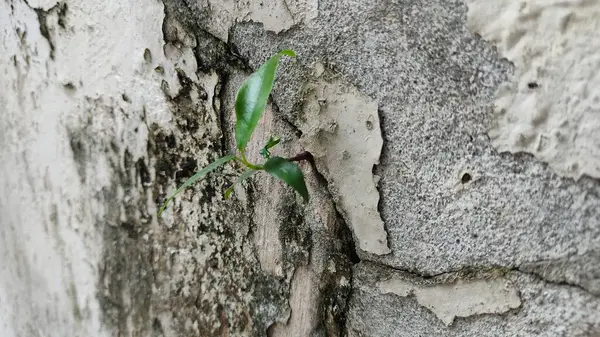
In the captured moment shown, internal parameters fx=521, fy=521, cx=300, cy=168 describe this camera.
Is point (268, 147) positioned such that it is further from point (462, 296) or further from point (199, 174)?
point (462, 296)

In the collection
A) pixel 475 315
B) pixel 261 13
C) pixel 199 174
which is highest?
pixel 261 13

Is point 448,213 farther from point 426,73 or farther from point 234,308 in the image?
point 234,308

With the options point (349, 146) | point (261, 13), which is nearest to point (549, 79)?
point (349, 146)

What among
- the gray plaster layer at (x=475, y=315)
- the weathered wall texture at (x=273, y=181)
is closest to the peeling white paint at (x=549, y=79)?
the weathered wall texture at (x=273, y=181)

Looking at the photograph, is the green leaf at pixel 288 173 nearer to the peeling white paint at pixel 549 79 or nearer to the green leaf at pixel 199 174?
the green leaf at pixel 199 174

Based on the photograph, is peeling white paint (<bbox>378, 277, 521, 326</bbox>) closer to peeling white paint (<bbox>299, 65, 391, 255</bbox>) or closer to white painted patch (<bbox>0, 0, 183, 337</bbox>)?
peeling white paint (<bbox>299, 65, 391, 255</bbox>)

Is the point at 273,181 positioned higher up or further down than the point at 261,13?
further down
